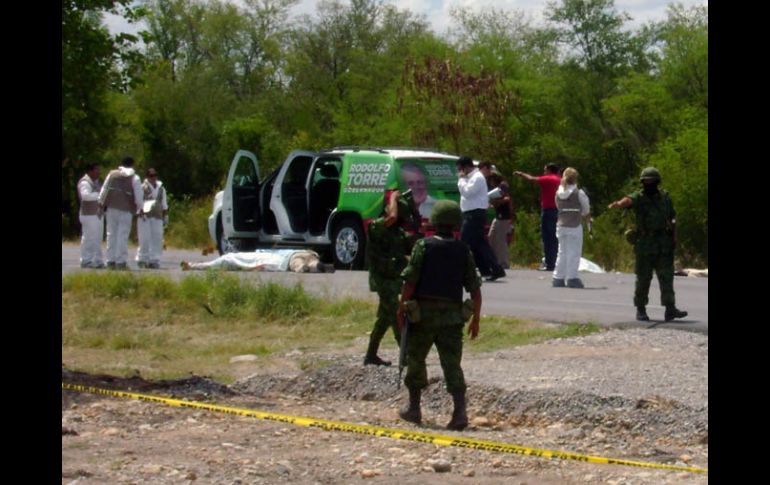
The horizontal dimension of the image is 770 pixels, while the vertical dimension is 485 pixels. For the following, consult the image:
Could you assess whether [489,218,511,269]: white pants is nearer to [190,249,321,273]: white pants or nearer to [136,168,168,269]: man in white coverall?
[190,249,321,273]: white pants

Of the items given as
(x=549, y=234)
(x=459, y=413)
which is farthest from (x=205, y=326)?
(x=549, y=234)

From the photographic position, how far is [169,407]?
9.71 m

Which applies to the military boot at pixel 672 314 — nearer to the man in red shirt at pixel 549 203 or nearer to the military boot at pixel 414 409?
the military boot at pixel 414 409

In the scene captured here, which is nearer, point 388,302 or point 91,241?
point 388,302

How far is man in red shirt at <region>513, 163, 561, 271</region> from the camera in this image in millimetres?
19875

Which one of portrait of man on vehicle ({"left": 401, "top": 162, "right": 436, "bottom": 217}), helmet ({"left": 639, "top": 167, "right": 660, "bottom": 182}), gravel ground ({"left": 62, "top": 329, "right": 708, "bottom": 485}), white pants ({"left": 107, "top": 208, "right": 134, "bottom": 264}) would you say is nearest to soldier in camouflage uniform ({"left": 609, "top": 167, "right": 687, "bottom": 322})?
helmet ({"left": 639, "top": 167, "right": 660, "bottom": 182})

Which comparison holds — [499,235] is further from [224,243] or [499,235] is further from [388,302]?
[388,302]

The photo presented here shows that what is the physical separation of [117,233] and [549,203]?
6.46m

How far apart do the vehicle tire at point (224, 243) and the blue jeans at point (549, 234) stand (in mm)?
5021

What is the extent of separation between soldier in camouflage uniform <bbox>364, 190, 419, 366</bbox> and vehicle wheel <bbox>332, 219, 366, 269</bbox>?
1020 cm

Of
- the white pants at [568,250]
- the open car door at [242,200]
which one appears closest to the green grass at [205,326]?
the white pants at [568,250]

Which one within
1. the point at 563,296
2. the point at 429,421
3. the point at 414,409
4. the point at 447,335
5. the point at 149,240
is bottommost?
the point at 429,421

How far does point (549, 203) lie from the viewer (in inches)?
799

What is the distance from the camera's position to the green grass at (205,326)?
42.1 ft
